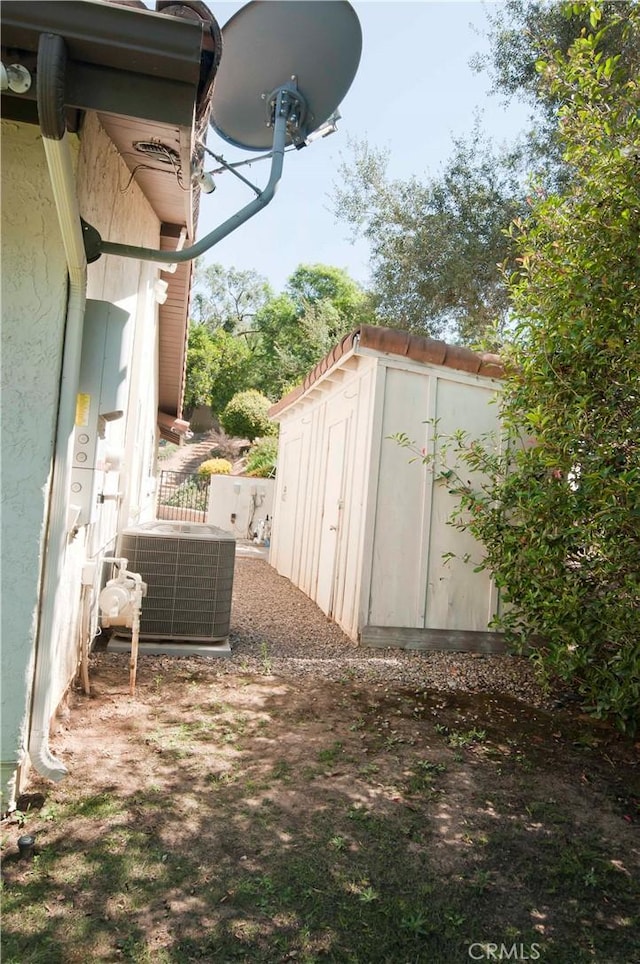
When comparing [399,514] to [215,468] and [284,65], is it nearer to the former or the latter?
[284,65]

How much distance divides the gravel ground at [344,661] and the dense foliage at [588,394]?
2.73ft

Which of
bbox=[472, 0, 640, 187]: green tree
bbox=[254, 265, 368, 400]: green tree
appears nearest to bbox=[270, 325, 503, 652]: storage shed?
bbox=[472, 0, 640, 187]: green tree

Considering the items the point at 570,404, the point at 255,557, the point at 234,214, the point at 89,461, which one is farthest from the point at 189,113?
the point at 255,557

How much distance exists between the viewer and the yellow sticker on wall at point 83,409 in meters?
2.90

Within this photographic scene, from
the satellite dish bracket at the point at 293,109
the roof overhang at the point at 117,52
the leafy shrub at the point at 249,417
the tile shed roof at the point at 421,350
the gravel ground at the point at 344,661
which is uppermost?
A: the leafy shrub at the point at 249,417

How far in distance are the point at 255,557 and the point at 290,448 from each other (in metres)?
3.28

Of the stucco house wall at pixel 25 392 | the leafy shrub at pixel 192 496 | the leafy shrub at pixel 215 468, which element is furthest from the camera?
the leafy shrub at pixel 215 468

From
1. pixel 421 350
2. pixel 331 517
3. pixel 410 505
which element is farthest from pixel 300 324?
pixel 410 505

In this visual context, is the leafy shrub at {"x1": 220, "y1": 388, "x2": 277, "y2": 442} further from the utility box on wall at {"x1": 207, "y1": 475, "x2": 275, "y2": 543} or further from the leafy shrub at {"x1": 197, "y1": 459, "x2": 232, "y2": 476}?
the utility box on wall at {"x1": 207, "y1": 475, "x2": 275, "y2": 543}

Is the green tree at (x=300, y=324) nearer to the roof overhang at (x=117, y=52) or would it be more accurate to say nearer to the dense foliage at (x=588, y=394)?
the dense foliage at (x=588, y=394)

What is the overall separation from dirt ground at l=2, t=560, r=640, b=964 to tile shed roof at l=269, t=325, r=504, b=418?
10.7 ft

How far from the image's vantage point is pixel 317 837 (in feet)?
8.60

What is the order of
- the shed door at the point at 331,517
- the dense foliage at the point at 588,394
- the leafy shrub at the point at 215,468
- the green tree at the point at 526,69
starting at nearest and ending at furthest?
the dense foliage at the point at 588,394 < the shed door at the point at 331,517 < the green tree at the point at 526,69 < the leafy shrub at the point at 215,468

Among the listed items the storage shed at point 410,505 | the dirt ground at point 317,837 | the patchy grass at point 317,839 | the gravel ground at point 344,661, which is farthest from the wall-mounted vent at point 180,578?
the storage shed at point 410,505
